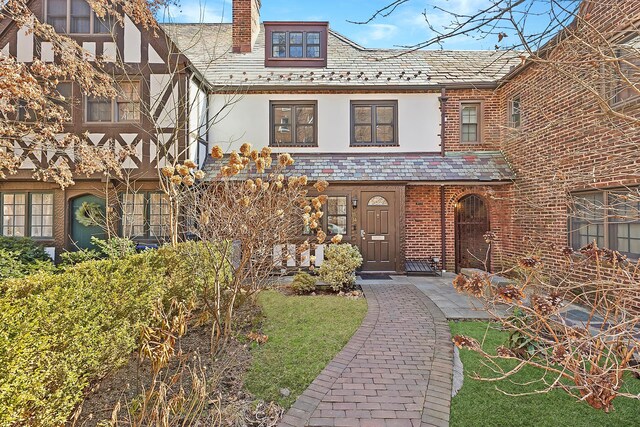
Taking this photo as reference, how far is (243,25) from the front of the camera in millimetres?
12422

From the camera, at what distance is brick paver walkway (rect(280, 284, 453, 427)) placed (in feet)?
10.5

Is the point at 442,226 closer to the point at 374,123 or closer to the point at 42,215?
the point at 374,123

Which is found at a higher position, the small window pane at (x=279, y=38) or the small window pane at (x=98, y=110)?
the small window pane at (x=279, y=38)

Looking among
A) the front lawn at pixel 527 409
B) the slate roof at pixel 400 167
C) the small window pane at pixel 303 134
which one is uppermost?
the small window pane at pixel 303 134

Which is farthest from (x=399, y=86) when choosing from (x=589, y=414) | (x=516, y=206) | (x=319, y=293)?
(x=589, y=414)

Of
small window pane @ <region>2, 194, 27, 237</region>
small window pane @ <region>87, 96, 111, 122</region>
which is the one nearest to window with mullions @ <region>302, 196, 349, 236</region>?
small window pane @ <region>87, 96, 111, 122</region>

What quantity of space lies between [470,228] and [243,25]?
36.4ft

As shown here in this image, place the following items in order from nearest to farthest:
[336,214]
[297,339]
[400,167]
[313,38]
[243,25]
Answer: [297,339] < [400,167] < [336,214] < [313,38] < [243,25]

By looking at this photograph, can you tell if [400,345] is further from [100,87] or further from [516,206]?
[100,87]

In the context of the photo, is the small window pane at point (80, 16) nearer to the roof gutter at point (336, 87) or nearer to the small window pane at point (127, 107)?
the small window pane at point (127, 107)

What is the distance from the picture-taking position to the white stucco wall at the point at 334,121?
11.0m

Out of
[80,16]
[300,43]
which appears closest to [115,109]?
[80,16]

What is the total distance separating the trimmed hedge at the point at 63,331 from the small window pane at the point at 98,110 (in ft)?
25.6

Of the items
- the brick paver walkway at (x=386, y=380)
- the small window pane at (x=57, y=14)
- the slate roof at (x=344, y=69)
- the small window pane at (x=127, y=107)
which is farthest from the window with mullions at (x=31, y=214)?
the brick paver walkway at (x=386, y=380)
